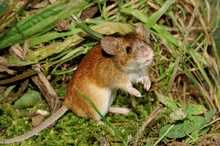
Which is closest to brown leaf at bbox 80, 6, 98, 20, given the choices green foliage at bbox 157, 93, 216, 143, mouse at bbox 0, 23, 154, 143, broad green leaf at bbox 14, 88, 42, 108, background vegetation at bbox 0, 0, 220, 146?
background vegetation at bbox 0, 0, 220, 146

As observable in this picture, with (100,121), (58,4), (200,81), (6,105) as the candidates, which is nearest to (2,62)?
(6,105)

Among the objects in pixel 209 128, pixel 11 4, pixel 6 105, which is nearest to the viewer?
pixel 209 128

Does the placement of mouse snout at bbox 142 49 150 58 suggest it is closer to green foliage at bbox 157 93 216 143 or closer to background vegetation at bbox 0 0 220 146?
green foliage at bbox 157 93 216 143

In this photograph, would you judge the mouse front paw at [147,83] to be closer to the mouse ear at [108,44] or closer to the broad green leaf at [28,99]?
the mouse ear at [108,44]

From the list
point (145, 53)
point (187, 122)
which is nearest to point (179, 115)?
point (187, 122)

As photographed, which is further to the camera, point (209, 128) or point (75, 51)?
point (75, 51)

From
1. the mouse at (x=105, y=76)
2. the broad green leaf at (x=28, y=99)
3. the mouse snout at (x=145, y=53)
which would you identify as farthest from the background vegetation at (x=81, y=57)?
the mouse snout at (x=145, y=53)

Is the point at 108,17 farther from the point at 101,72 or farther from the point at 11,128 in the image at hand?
the point at 11,128
